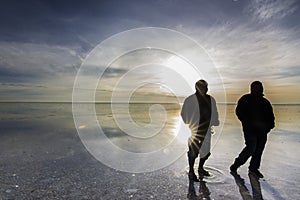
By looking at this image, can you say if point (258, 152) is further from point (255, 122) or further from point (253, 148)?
point (255, 122)

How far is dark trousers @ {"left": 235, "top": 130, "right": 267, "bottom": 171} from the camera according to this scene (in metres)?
5.57

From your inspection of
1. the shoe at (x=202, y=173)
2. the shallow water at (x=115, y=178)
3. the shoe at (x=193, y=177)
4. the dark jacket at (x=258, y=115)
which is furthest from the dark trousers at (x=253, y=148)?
the shoe at (x=193, y=177)

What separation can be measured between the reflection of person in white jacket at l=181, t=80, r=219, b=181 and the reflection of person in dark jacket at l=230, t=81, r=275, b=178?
36.0 inches

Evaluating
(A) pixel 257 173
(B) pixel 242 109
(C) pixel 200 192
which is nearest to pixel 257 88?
(B) pixel 242 109

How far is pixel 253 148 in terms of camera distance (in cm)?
557

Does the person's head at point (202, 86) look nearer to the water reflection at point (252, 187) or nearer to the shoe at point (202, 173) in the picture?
the shoe at point (202, 173)

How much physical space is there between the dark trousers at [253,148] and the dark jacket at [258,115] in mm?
122

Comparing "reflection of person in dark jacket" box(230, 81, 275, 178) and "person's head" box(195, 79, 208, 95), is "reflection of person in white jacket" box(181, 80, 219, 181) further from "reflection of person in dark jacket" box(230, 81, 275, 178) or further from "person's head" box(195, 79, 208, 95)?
"reflection of person in dark jacket" box(230, 81, 275, 178)

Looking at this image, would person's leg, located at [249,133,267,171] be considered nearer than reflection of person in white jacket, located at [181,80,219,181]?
No

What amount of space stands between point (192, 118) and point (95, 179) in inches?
105

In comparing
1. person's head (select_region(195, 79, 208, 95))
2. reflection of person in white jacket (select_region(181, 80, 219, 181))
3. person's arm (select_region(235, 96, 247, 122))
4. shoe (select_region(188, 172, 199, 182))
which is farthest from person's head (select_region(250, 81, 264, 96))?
shoe (select_region(188, 172, 199, 182))

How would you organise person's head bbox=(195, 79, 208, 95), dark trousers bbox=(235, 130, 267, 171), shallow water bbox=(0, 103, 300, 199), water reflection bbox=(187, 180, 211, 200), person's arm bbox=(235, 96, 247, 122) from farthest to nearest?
person's arm bbox=(235, 96, 247, 122)
dark trousers bbox=(235, 130, 267, 171)
person's head bbox=(195, 79, 208, 95)
shallow water bbox=(0, 103, 300, 199)
water reflection bbox=(187, 180, 211, 200)

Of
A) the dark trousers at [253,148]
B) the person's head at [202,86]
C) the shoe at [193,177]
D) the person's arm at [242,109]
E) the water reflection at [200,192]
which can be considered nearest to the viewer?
the water reflection at [200,192]

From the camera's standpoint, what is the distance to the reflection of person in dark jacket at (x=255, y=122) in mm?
5578
